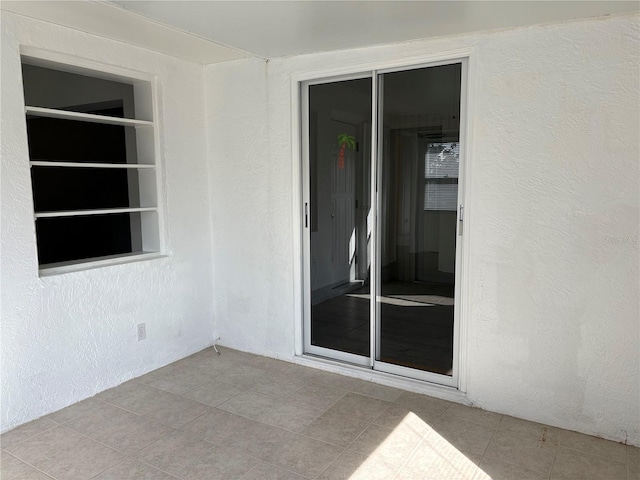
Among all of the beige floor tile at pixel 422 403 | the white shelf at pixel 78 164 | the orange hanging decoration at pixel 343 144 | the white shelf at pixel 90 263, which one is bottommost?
the beige floor tile at pixel 422 403

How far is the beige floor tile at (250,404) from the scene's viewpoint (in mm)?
2875

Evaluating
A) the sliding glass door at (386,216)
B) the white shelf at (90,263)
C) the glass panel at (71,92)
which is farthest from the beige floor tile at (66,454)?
the glass panel at (71,92)

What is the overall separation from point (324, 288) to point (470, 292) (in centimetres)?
116

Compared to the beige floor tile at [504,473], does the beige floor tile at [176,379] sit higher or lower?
higher

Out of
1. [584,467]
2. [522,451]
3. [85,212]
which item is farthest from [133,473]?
[584,467]

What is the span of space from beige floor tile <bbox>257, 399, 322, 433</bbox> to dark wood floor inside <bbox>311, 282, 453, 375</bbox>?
70cm

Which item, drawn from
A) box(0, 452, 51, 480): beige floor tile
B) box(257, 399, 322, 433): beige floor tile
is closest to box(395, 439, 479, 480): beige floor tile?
box(257, 399, 322, 433): beige floor tile

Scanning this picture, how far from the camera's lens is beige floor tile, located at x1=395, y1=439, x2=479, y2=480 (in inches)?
89.1

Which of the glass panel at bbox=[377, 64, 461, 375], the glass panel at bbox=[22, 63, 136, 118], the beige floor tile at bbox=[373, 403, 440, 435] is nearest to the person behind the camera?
the beige floor tile at bbox=[373, 403, 440, 435]

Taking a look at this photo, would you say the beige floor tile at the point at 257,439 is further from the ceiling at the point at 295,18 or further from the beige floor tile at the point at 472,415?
the ceiling at the point at 295,18

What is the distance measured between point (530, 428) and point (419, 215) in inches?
56.0

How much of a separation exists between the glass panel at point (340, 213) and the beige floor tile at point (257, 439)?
1001 millimetres

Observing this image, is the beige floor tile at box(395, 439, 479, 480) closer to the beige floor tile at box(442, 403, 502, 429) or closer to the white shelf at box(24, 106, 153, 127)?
the beige floor tile at box(442, 403, 502, 429)

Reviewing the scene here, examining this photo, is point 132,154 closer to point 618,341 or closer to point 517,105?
point 517,105
